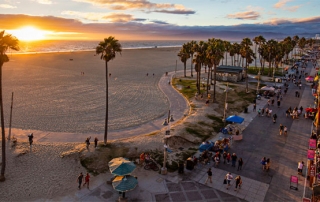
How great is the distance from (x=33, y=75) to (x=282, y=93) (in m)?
63.8

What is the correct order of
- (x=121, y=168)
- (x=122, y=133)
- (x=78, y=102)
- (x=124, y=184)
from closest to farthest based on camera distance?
(x=124, y=184) < (x=121, y=168) < (x=122, y=133) < (x=78, y=102)

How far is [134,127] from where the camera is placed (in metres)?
32.9

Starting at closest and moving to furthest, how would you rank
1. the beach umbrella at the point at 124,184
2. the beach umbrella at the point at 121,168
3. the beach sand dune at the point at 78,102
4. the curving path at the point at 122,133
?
the beach umbrella at the point at 124,184 < the beach umbrella at the point at 121,168 < the curving path at the point at 122,133 < the beach sand dune at the point at 78,102

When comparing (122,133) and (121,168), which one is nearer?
(121,168)

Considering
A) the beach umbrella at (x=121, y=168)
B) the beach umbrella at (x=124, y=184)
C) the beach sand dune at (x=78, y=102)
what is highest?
the beach sand dune at (x=78, y=102)

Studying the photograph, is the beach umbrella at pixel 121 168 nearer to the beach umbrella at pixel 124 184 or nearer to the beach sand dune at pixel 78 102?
the beach umbrella at pixel 124 184

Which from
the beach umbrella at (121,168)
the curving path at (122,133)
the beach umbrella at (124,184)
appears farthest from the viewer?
the curving path at (122,133)

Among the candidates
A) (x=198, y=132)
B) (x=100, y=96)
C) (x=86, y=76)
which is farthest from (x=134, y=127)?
(x=86, y=76)

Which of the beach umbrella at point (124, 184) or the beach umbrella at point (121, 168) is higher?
the beach umbrella at point (121, 168)

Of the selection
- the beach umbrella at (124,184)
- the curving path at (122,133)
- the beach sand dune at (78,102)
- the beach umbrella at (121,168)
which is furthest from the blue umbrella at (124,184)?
the beach sand dune at (78,102)

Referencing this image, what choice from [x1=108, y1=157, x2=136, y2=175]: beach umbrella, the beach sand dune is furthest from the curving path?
[x1=108, y1=157, x2=136, y2=175]: beach umbrella

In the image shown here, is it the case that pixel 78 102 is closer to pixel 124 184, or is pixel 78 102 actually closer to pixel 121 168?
pixel 121 168

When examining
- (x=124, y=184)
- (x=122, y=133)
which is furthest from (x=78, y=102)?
(x=124, y=184)

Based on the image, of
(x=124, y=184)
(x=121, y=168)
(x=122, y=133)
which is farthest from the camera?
(x=122, y=133)
